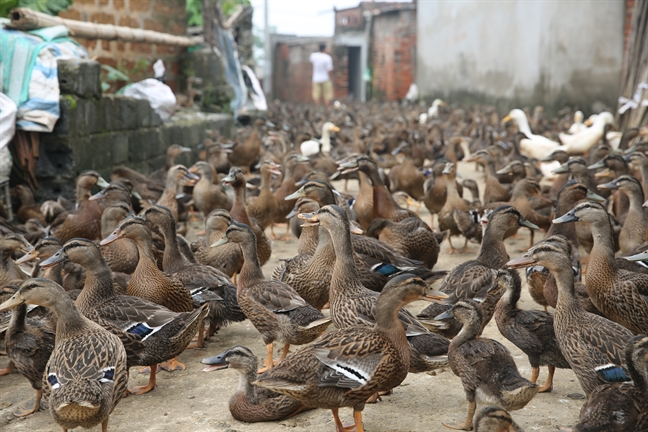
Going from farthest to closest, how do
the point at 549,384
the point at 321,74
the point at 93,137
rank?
1. the point at 321,74
2. the point at 93,137
3. the point at 549,384

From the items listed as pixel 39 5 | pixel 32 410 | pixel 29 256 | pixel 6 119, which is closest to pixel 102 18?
pixel 39 5

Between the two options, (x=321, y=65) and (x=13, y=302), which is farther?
(x=321, y=65)

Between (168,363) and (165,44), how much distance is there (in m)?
9.97

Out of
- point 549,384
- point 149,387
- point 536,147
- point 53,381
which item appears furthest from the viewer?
point 536,147

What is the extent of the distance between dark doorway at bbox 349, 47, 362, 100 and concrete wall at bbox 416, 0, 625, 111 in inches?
539

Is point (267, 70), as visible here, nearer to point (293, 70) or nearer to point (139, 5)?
point (293, 70)

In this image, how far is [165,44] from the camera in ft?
44.8

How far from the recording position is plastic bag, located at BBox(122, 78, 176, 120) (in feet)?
38.9

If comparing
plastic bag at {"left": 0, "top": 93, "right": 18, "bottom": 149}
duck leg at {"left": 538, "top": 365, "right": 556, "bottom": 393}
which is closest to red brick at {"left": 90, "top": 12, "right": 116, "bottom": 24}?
plastic bag at {"left": 0, "top": 93, "right": 18, "bottom": 149}

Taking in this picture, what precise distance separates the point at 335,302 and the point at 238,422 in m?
1.08

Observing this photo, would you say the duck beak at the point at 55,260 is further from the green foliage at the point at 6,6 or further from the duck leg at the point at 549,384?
the green foliage at the point at 6,6

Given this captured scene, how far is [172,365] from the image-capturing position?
4879 millimetres

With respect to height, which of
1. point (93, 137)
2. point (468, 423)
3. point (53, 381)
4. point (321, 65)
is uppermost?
point (321, 65)

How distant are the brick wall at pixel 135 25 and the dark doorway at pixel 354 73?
27.3 metres
